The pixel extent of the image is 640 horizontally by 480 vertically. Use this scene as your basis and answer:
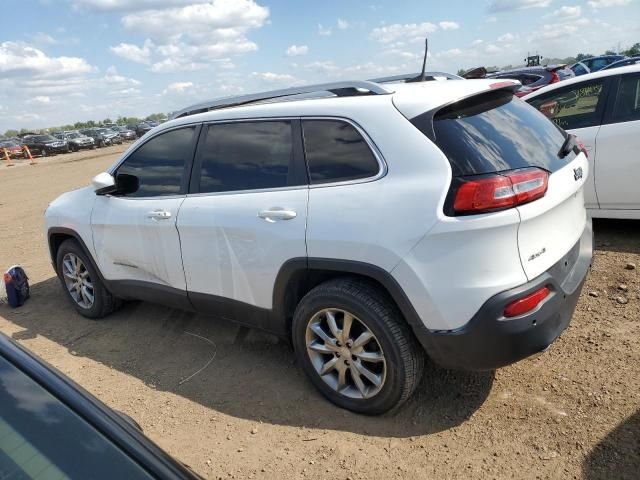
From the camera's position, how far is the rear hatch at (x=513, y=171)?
94.7 inches

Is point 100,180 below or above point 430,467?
above

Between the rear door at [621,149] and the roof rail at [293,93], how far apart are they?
9.67 feet

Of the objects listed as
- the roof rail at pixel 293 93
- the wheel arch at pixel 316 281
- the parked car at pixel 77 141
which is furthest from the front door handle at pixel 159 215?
the parked car at pixel 77 141

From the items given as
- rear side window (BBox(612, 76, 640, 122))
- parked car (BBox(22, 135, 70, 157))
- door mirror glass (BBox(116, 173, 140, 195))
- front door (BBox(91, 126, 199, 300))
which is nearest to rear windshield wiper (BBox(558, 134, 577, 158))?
rear side window (BBox(612, 76, 640, 122))

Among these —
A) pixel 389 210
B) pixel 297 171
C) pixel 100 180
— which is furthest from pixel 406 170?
pixel 100 180

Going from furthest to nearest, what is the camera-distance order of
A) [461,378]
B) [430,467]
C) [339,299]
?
[461,378] < [339,299] < [430,467]

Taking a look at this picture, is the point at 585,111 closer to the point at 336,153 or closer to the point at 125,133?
the point at 336,153

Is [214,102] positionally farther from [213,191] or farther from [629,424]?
[629,424]

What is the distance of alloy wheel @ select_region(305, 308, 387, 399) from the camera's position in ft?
9.21

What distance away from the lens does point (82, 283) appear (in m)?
4.74

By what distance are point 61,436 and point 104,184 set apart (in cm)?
297

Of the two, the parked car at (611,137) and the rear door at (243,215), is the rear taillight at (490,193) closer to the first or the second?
the rear door at (243,215)

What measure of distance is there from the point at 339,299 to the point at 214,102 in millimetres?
1905

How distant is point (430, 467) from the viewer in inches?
100
